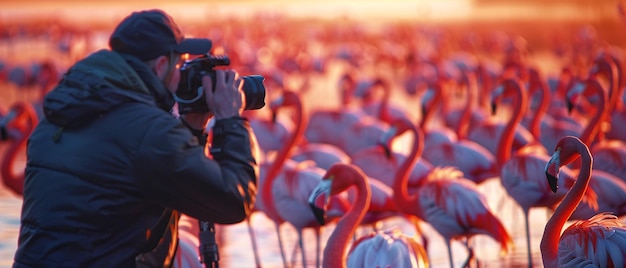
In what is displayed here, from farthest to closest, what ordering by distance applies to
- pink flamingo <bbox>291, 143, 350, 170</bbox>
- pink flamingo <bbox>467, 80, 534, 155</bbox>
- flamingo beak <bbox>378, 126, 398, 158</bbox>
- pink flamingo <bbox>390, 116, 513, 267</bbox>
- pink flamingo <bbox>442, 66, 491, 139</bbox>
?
pink flamingo <bbox>442, 66, 491, 139</bbox> < pink flamingo <bbox>467, 80, 534, 155</bbox> < pink flamingo <bbox>291, 143, 350, 170</bbox> < flamingo beak <bbox>378, 126, 398, 158</bbox> < pink flamingo <bbox>390, 116, 513, 267</bbox>

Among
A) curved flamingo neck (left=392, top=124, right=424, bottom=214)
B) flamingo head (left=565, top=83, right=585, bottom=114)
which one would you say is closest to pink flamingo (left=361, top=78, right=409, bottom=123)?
flamingo head (left=565, top=83, right=585, bottom=114)

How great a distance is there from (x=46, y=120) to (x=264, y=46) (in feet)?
75.3

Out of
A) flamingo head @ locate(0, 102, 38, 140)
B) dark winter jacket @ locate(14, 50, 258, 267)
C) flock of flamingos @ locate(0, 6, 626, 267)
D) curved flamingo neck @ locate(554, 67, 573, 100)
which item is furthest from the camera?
curved flamingo neck @ locate(554, 67, 573, 100)

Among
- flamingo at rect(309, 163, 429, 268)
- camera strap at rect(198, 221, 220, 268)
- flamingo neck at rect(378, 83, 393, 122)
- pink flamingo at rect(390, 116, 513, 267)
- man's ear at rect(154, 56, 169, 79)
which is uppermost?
man's ear at rect(154, 56, 169, 79)

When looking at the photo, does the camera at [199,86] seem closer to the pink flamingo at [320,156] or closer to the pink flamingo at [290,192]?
the pink flamingo at [290,192]

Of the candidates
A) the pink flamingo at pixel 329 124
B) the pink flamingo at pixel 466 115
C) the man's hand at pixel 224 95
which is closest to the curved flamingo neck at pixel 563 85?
the pink flamingo at pixel 466 115

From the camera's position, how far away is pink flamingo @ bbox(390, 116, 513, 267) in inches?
219

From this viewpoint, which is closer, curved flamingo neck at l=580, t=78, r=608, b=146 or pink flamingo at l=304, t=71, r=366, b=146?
curved flamingo neck at l=580, t=78, r=608, b=146

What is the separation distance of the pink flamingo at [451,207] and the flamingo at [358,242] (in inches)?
48.9

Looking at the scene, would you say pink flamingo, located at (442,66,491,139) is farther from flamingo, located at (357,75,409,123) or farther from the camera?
the camera

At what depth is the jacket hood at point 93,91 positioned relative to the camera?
2.70 metres

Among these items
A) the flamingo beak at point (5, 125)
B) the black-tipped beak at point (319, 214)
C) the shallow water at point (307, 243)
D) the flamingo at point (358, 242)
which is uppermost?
the black-tipped beak at point (319, 214)

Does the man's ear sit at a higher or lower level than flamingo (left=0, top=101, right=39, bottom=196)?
higher

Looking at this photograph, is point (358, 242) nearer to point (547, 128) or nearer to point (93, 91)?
point (93, 91)
